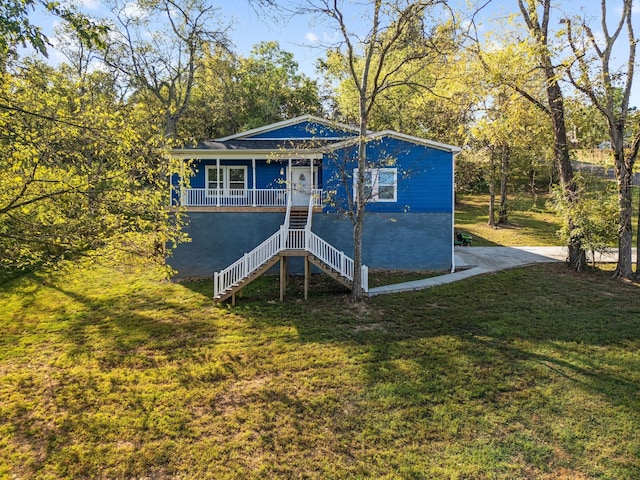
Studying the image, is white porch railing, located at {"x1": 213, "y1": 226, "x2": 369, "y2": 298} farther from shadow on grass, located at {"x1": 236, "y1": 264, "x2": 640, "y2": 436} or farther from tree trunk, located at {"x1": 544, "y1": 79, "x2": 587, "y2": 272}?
tree trunk, located at {"x1": 544, "y1": 79, "x2": 587, "y2": 272}

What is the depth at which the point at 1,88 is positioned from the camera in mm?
6344

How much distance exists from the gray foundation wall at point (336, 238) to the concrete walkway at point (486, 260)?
1200 mm

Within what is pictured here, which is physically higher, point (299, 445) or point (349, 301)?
point (349, 301)

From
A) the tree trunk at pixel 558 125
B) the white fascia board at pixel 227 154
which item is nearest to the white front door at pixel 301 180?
the white fascia board at pixel 227 154

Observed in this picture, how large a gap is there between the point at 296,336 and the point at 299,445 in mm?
3880

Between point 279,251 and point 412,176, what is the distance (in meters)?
6.31

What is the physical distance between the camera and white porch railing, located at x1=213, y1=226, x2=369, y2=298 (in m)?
12.1

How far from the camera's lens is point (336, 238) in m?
15.3

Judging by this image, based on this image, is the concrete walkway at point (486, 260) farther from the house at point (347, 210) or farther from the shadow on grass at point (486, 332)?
the house at point (347, 210)

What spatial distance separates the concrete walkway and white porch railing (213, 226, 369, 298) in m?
1.25

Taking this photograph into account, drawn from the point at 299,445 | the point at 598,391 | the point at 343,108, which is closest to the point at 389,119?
the point at 343,108

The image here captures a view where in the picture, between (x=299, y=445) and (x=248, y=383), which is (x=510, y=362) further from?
(x=248, y=383)

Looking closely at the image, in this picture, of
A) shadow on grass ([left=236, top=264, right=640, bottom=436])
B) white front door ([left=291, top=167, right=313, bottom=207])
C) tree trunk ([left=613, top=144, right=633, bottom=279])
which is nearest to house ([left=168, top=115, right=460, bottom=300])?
white front door ([left=291, top=167, right=313, bottom=207])

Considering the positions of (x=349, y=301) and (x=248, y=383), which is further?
(x=349, y=301)
